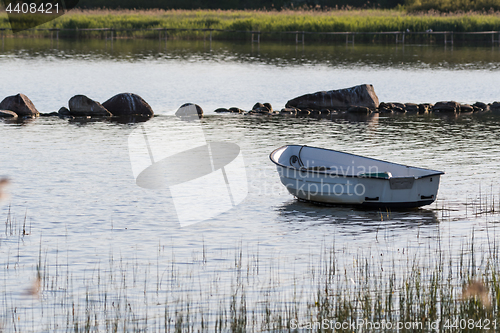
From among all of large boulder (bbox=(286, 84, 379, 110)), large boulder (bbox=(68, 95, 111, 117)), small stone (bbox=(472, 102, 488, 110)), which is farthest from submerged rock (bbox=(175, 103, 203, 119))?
small stone (bbox=(472, 102, 488, 110))

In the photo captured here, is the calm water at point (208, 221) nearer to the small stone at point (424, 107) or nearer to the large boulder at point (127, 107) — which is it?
the large boulder at point (127, 107)

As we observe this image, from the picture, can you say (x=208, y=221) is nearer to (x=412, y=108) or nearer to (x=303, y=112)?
(x=303, y=112)

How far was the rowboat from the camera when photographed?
15.5 metres

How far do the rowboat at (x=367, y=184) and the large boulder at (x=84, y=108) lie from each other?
17.7 meters

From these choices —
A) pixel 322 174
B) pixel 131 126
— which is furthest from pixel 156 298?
pixel 131 126

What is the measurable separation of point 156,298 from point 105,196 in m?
7.34

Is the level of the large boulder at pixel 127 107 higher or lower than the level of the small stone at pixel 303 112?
higher

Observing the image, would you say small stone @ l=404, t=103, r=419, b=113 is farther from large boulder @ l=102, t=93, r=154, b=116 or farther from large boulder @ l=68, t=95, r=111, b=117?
large boulder @ l=68, t=95, r=111, b=117

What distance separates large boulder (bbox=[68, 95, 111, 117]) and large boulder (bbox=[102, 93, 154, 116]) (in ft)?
2.29

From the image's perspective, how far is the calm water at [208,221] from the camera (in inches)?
438

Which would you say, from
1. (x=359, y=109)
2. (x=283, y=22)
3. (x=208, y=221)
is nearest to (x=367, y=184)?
(x=208, y=221)

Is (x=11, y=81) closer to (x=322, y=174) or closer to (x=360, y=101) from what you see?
(x=360, y=101)

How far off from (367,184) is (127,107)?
20341 mm

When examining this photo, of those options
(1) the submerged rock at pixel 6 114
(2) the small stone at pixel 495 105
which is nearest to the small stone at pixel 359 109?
(2) the small stone at pixel 495 105
